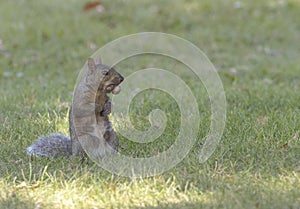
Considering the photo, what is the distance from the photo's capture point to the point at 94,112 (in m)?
4.25

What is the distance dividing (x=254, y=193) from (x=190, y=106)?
1.94 m

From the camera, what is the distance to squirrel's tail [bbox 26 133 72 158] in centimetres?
444

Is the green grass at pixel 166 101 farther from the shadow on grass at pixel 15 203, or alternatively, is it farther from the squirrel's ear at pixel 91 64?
the squirrel's ear at pixel 91 64

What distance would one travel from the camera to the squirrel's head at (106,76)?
4.18 metres

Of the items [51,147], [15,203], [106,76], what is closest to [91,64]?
[106,76]

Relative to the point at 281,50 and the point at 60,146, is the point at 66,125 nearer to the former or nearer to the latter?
the point at 60,146

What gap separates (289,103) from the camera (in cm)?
571

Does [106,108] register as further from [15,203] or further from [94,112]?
[15,203]

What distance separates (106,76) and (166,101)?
1.76m

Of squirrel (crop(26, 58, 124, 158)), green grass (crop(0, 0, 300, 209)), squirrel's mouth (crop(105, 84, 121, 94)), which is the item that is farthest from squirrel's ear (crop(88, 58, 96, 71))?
green grass (crop(0, 0, 300, 209))

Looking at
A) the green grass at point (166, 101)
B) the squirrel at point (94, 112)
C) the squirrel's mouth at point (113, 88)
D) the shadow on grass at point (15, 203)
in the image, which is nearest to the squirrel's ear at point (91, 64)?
the squirrel at point (94, 112)

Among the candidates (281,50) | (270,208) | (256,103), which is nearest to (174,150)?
(270,208)

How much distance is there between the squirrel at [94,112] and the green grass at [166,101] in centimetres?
15

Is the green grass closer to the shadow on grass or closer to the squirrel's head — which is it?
the shadow on grass
